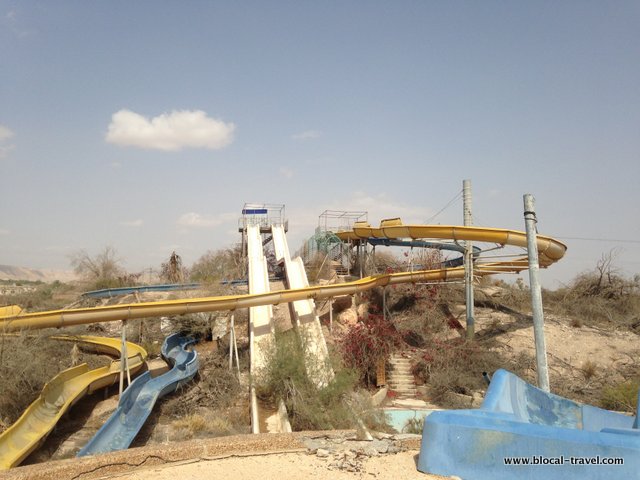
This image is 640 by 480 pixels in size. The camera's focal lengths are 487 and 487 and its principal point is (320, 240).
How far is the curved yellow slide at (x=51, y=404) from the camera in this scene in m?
9.50

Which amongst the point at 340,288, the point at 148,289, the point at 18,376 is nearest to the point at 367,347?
the point at 340,288

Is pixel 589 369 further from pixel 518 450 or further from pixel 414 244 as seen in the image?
pixel 518 450

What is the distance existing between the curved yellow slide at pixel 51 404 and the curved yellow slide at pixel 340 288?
163 cm

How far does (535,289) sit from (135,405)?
9.85 meters

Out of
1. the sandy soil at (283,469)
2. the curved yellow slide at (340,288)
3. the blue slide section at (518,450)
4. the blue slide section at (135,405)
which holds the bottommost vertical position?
the blue slide section at (135,405)

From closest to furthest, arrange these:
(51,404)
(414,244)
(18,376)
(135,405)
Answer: (18,376) → (51,404) → (135,405) → (414,244)

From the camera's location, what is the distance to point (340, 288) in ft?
56.2

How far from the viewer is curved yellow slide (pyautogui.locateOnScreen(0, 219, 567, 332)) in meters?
12.2

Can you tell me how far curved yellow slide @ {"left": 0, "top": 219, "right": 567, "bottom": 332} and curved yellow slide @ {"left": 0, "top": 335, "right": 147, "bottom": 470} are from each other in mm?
1632

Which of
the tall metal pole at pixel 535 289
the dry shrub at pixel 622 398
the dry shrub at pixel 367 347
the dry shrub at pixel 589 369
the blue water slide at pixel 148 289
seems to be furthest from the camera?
the blue water slide at pixel 148 289

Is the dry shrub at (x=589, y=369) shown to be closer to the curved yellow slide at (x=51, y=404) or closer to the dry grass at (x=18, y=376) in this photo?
the curved yellow slide at (x=51, y=404)

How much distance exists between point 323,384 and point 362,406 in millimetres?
1322

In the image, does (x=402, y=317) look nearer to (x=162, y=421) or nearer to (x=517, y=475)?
(x=162, y=421)

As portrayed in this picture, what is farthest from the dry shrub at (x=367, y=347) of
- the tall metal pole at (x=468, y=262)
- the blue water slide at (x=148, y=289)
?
the blue water slide at (x=148, y=289)
